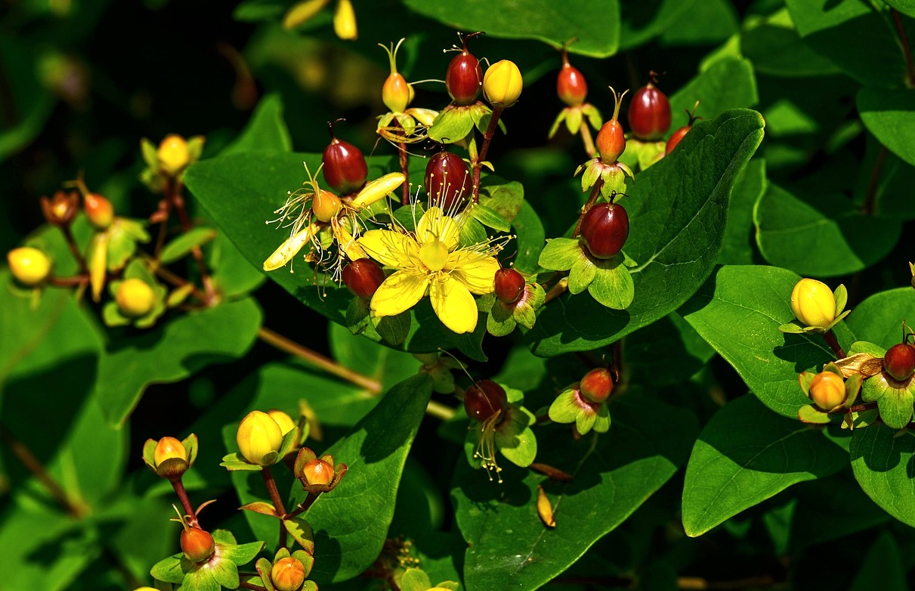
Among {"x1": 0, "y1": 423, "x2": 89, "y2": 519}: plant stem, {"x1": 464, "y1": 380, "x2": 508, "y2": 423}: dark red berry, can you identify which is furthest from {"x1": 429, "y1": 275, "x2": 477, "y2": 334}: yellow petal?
{"x1": 0, "y1": 423, "x2": 89, "y2": 519}: plant stem

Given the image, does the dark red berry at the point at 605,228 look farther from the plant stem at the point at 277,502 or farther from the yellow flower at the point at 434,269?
the plant stem at the point at 277,502

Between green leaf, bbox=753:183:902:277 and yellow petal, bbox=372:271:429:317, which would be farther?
green leaf, bbox=753:183:902:277

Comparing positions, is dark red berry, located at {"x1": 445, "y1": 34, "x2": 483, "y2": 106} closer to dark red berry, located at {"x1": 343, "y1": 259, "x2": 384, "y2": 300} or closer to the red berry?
dark red berry, located at {"x1": 343, "y1": 259, "x2": 384, "y2": 300}

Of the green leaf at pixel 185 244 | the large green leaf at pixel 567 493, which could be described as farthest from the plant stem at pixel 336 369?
the large green leaf at pixel 567 493

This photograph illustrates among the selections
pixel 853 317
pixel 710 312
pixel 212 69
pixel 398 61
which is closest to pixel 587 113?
pixel 710 312

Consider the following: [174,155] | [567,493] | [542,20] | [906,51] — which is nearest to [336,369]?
[174,155]

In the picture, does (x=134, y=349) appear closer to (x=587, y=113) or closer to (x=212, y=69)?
(x=587, y=113)

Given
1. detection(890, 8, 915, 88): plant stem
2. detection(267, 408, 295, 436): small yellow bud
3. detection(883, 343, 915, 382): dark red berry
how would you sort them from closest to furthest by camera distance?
detection(883, 343, 915, 382): dark red berry, detection(267, 408, 295, 436): small yellow bud, detection(890, 8, 915, 88): plant stem
